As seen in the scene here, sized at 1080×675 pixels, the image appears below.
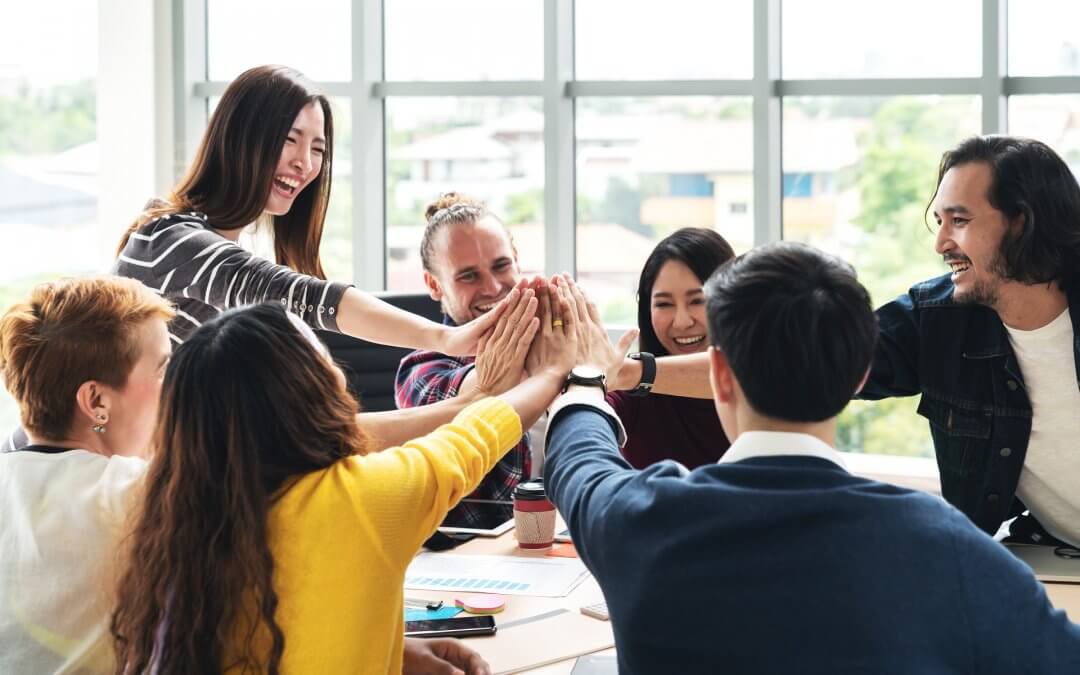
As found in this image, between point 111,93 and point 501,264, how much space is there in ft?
9.07

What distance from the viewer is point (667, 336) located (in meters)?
3.02

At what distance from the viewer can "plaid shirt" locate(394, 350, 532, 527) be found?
2867 mm

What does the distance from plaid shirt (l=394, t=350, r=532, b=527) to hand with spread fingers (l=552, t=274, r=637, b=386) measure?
0.57 metres

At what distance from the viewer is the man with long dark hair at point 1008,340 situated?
2453 mm

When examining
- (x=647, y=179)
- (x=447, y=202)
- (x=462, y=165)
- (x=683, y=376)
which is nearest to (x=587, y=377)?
(x=683, y=376)

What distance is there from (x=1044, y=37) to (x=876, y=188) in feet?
2.46

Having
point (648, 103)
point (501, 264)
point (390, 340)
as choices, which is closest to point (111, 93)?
point (648, 103)

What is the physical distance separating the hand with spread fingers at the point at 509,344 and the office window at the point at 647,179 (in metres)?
2.39

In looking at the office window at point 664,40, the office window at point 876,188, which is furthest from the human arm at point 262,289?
the office window at point 664,40

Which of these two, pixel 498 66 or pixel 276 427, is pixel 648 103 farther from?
pixel 276 427

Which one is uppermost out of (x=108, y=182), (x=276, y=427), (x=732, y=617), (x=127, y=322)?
(x=108, y=182)

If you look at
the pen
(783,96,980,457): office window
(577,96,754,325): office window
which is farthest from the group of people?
(577,96,754,325): office window

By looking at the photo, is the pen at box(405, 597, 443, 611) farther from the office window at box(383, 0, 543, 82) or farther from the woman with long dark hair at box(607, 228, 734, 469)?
the office window at box(383, 0, 543, 82)

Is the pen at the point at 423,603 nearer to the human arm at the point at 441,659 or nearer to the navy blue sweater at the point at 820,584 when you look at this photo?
the human arm at the point at 441,659
